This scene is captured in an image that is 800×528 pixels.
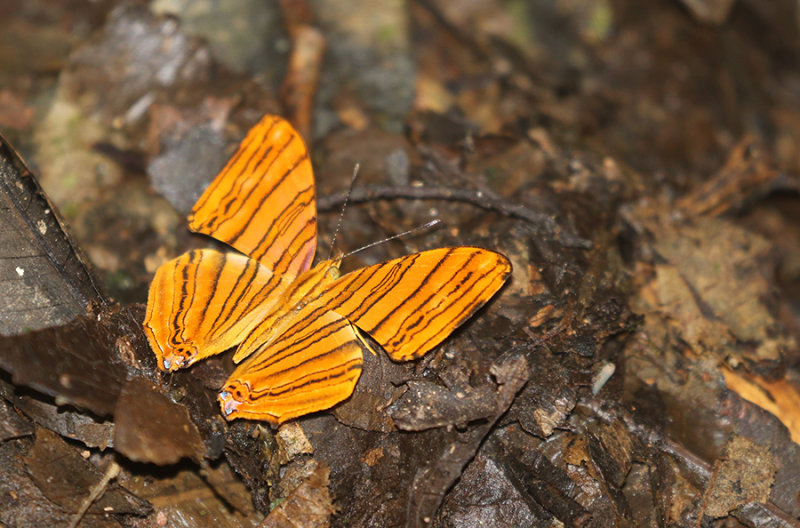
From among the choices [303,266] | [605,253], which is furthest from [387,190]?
[605,253]

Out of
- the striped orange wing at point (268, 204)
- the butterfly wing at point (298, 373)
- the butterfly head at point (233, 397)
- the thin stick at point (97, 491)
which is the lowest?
the thin stick at point (97, 491)

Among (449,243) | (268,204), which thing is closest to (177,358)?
(268,204)

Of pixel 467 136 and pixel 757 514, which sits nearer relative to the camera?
pixel 757 514

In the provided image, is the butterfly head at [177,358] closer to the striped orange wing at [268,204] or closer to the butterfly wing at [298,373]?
the butterfly wing at [298,373]

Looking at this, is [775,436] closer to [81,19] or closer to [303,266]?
[303,266]

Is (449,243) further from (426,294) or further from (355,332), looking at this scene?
(355,332)

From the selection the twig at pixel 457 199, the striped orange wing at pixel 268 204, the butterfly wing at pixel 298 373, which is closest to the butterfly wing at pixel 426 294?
the butterfly wing at pixel 298 373

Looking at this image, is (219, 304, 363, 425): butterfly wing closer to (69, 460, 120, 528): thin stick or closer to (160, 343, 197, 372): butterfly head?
(160, 343, 197, 372): butterfly head
